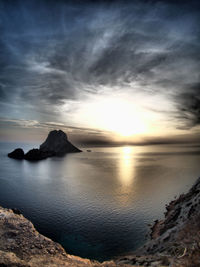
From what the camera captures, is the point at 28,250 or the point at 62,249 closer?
the point at 28,250

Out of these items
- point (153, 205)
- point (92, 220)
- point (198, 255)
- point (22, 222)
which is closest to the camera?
point (198, 255)

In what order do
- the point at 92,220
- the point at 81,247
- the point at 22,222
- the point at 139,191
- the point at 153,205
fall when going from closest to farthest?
the point at 22,222, the point at 81,247, the point at 92,220, the point at 153,205, the point at 139,191

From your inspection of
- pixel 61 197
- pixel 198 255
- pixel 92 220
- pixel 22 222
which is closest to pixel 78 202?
pixel 61 197

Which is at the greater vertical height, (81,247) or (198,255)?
(198,255)

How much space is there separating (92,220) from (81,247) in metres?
8.08

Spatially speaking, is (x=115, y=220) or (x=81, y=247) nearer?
(x=81, y=247)

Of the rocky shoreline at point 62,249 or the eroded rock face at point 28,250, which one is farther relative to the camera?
the eroded rock face at point 28,250

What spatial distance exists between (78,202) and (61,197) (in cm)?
841

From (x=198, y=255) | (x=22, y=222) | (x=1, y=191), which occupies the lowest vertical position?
(x=1, y=191)

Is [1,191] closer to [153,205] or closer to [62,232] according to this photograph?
[62,232]

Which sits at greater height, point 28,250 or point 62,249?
point 28,250

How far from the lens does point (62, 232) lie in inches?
1188

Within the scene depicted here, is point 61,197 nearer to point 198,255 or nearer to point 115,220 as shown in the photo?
point 115,220

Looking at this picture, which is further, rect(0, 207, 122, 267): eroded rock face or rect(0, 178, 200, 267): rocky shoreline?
rect(0, 207, 122, 267): eroded rock face
